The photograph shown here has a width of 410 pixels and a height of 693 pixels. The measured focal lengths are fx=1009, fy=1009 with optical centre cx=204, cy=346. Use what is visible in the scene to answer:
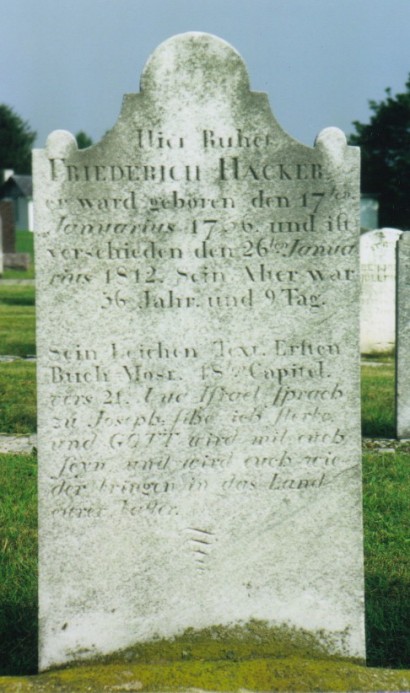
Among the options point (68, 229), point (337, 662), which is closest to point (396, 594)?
point (337, 662)

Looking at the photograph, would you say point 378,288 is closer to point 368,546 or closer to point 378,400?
point 378,400

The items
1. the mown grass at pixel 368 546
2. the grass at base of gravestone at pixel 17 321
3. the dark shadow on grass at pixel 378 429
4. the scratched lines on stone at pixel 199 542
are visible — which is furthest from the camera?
the grass at base of gravestone at pixel 17 321

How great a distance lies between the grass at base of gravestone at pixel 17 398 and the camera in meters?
9.06

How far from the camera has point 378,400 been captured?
10133 millimetres

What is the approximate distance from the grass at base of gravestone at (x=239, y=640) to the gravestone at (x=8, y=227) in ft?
84.0

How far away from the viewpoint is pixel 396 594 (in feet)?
16.8

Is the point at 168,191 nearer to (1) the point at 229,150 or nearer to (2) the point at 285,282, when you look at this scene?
(1) the point at 229,150

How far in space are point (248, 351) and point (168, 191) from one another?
0.68m

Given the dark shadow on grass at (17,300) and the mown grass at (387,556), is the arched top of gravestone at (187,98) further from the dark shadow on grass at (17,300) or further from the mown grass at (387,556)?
the dark shadow on grass at (17,300)

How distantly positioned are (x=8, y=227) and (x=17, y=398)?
2348 centimetres

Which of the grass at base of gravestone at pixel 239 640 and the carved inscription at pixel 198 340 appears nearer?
the carved inscription at pixel 198 340

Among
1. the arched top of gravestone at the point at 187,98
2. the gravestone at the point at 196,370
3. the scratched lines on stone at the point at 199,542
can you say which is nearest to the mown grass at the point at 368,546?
the gravestone at the point at 196,370

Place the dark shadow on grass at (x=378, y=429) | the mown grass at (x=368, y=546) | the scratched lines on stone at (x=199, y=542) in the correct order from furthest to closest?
the dark shadow on grass at (x=378, y=429) < the mown grass at (x=368, y=546) < the scratched lines on stone at (x=199, y=542)

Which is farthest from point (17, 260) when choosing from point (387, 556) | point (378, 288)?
point (387, 556)
